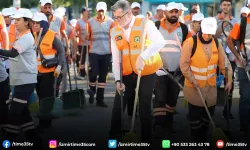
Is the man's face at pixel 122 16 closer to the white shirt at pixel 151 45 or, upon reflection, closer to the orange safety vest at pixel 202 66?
the white shirt at pixel 151 45

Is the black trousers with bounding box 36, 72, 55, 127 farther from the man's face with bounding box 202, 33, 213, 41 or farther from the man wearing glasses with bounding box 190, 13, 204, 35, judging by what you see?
the man's face with bounding box 202, 33, 213, 41

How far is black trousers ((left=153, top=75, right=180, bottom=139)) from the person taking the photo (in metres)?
9.84

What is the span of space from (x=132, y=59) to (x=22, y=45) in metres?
1.32

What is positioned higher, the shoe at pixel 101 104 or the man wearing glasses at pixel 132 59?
the man wearing glasses at pixel 132 59

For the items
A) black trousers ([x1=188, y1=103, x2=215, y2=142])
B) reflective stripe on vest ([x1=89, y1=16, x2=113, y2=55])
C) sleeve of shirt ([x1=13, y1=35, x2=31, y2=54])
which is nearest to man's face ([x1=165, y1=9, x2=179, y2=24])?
black trousers ([x1=188, y1=103, x2=215, y2=142])

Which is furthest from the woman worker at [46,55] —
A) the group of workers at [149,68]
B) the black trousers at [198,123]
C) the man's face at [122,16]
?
the black trousers at [198,123]

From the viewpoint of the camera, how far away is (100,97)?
1241cm

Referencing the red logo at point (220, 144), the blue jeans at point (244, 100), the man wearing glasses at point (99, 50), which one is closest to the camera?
the red logo at point (220, 144)

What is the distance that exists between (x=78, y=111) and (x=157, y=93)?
2258 millimetres

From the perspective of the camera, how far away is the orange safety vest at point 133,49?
313 inches

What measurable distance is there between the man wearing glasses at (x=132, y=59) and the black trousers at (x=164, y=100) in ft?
5.76

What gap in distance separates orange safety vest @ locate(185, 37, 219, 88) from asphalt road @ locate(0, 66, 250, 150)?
96 centimetres

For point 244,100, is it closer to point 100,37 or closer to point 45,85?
point 45,85

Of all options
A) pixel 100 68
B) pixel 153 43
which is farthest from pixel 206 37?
pixel 100 68
